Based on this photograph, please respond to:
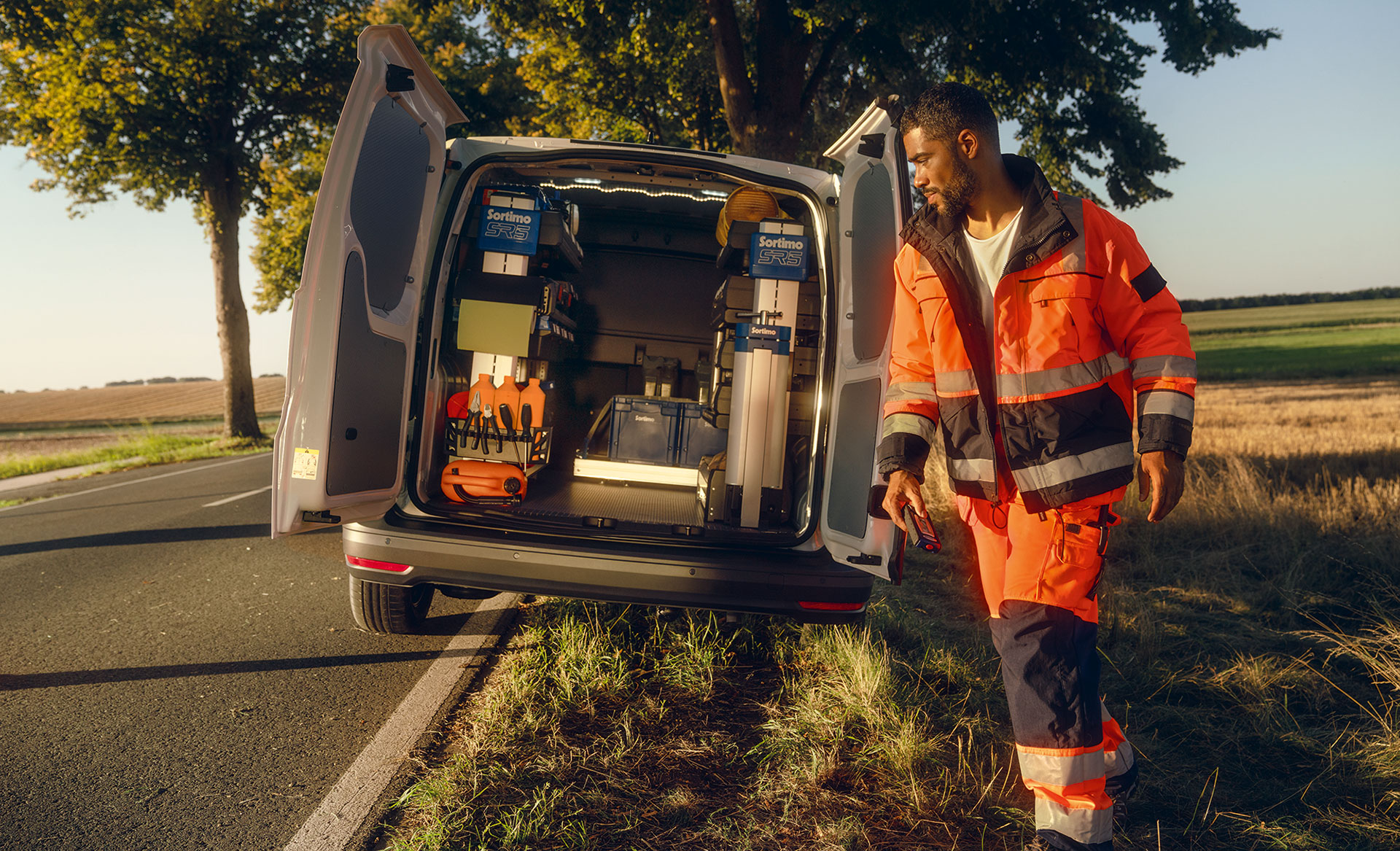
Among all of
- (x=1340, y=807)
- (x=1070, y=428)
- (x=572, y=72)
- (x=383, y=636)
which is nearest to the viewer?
(x=1070, y=428)

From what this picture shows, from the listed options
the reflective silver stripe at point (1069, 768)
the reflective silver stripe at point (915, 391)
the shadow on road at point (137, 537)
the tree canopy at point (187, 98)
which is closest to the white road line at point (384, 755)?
the reflective silver stripe at point (1069, 768)

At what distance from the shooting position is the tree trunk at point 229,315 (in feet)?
48.1

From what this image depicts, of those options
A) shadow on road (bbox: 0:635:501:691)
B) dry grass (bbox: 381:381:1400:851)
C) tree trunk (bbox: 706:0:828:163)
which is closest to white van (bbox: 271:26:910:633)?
shadow on road (bbox: 0:635:501:691)

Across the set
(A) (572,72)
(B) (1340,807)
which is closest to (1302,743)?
(B) (1340,807)

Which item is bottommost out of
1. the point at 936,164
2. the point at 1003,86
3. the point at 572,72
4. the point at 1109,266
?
the point at 1109,266

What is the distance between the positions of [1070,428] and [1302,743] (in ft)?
5.65

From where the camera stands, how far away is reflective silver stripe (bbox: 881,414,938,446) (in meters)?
2.30

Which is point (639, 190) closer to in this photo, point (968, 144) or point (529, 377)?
point (529, 377)

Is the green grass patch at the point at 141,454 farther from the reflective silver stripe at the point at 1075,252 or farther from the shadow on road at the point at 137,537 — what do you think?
the reflective silver stripe at the point at 1075,252

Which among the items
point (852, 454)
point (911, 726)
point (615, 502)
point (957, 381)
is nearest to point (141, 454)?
point (615, 502)

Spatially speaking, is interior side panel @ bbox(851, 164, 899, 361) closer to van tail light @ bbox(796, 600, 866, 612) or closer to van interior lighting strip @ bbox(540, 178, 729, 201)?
van tail light @ bbox(796, 600, 866, 612)

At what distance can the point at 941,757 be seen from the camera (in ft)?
8.23

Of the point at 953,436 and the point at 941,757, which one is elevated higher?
the point at 953,436

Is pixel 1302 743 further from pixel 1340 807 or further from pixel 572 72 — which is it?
pixel 572 72
